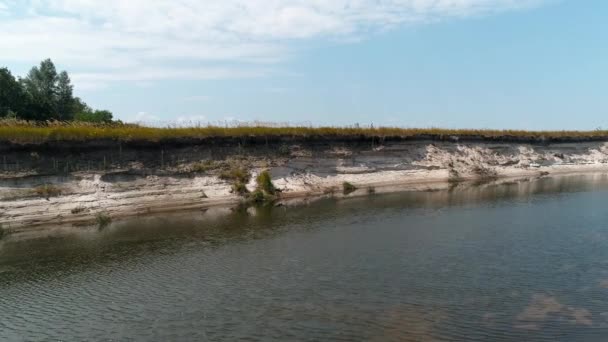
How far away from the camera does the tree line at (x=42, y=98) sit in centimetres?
5156

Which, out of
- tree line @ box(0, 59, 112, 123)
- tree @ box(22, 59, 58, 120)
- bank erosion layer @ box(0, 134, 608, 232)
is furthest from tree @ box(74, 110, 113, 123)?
bank erosion layer @ box(0, 134, 608, 232)

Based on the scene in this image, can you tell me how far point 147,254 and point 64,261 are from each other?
148 inches

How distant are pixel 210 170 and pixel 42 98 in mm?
31442

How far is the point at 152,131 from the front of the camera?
4128cm

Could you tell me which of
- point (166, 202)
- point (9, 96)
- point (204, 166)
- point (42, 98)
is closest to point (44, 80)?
point (42, 98)

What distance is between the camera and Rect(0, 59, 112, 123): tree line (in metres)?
51.6

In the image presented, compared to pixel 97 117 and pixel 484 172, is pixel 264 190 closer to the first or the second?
pixel 484 172

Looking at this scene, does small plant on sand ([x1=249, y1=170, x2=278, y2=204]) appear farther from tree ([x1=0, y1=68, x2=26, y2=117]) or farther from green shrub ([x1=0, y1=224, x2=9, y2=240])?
tree ([x1=0, y1=68, x2=26, y2=117])

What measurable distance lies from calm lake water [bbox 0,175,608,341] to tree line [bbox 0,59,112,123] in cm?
3037

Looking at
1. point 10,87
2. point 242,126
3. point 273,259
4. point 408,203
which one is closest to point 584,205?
point 408,203

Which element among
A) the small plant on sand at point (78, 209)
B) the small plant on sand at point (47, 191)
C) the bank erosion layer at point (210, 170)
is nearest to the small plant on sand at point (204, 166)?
the bank erosion layer at point (210, 170)

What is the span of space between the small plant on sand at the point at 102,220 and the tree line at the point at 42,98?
891 inches

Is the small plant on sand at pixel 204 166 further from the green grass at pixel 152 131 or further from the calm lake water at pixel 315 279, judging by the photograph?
the calm lake water at pixel 315 279

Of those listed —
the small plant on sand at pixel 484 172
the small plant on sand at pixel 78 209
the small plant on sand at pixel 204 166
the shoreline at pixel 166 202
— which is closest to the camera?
the shoreline at pixel 166 202
